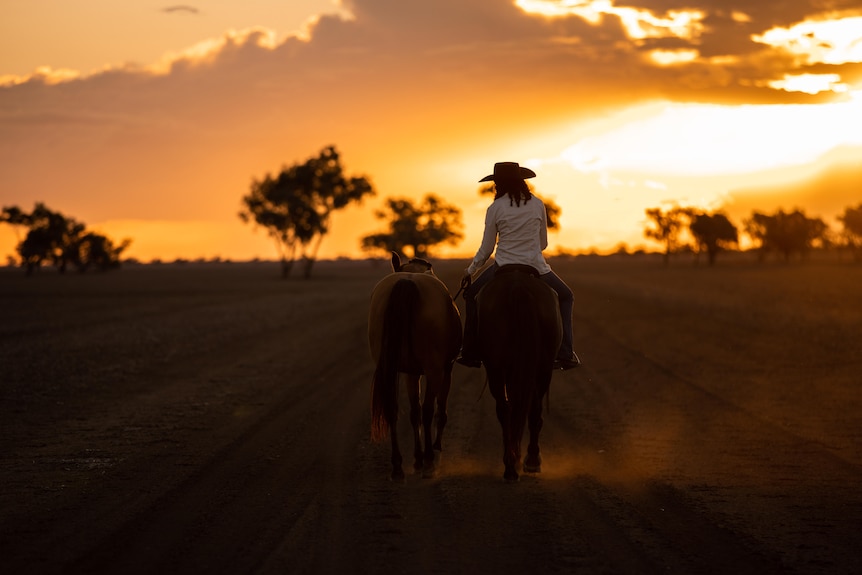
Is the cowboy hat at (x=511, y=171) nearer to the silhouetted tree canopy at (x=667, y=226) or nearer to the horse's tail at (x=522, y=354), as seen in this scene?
the horse's tail at (x=522, y=354)

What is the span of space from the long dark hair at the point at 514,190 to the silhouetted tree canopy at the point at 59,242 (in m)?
132

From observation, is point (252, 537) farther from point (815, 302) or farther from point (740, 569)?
point (815, 302)

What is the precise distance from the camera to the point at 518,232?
9672mm

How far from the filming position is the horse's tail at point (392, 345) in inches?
362

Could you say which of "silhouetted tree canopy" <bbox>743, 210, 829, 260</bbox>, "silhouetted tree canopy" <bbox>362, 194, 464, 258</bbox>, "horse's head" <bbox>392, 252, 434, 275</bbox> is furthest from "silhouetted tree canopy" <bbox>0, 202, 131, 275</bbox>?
"horse's head" <bbox>392, 252, 434, 275</bbox>

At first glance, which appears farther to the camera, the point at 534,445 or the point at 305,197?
the point at 305,197

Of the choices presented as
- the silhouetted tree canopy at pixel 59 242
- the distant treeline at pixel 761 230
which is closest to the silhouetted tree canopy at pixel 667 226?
the distant treeline at pixel 761 230

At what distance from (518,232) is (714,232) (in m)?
159

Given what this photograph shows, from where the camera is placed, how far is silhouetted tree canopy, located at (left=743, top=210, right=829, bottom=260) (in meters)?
165

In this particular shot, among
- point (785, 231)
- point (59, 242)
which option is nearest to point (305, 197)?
point (59, 242)

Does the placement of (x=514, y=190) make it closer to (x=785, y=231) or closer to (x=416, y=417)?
(x=416, y=417)

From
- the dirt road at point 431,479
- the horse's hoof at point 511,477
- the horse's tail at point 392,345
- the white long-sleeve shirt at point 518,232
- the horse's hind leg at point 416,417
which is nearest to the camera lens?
the dirt road at point 431,479

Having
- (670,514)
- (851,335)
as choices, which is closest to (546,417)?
(670,514)

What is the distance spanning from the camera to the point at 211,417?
523 inches
